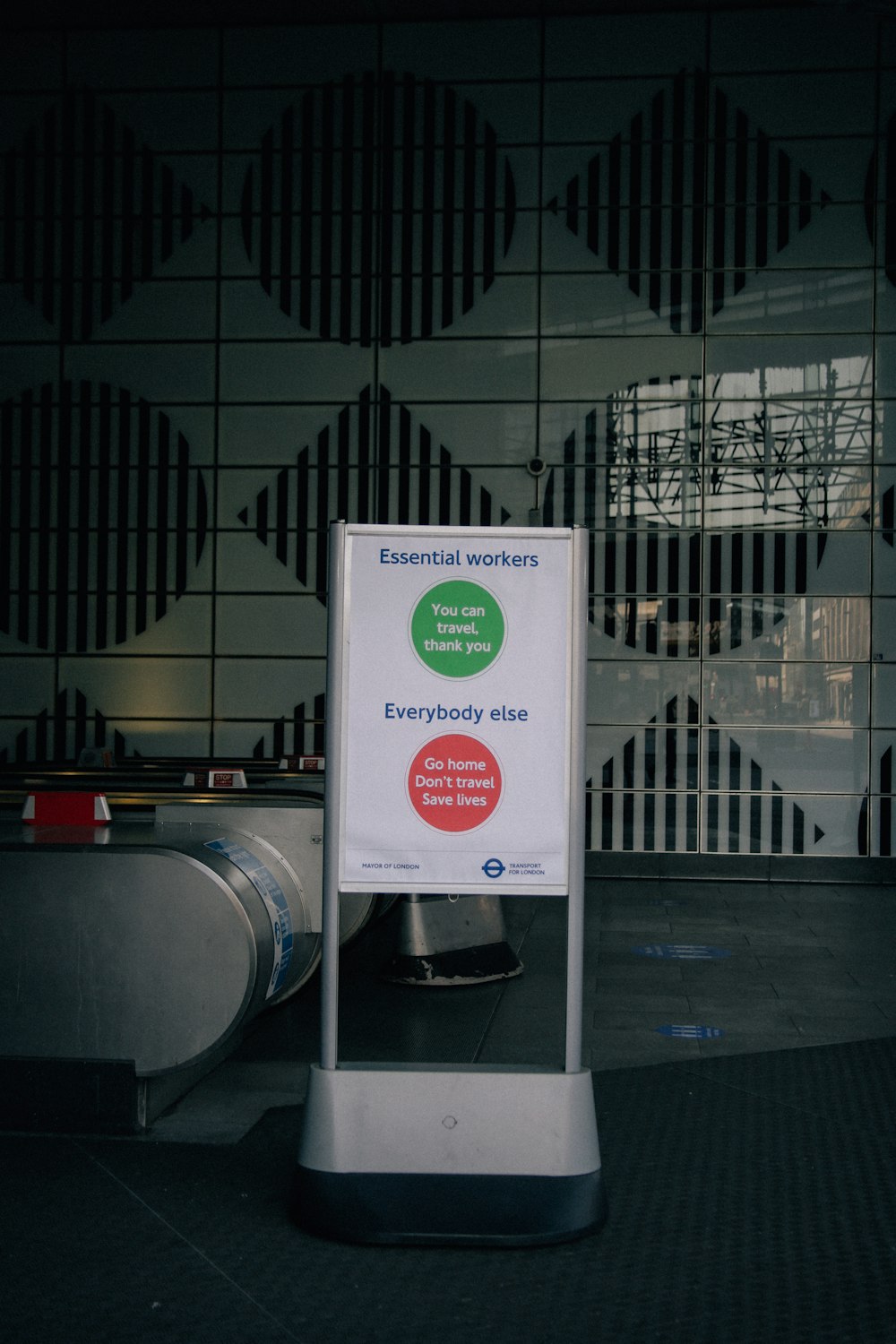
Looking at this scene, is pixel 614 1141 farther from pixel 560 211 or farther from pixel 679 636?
pixel 560 211

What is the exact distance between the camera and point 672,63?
11914 millimetres

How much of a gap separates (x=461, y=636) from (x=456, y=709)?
0.21 meters

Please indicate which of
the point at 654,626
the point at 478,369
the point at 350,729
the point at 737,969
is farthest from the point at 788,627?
the point at 350,729

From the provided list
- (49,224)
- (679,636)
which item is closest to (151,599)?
(49,224)

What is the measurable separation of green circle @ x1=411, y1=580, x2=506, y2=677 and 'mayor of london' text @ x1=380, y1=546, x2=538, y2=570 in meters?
0.09

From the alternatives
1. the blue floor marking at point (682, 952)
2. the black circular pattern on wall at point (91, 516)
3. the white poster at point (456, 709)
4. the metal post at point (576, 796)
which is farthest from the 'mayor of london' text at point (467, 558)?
the black circular pattern on wall at point (91, 516)

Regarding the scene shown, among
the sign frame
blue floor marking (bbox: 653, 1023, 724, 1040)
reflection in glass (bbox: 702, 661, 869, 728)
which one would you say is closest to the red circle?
the sign frame

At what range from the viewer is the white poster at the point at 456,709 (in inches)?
142

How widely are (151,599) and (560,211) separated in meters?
5.38

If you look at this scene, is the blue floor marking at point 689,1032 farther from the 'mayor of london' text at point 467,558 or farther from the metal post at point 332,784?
the 'mayor of london' text at point 467,558

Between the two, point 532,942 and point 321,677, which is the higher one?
point 321,677

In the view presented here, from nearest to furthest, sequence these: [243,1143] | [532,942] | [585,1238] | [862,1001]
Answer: [585,1238] < [243,1143] < [862,1001] < [532,942]

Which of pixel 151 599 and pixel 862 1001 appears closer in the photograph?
pixel 862 1001

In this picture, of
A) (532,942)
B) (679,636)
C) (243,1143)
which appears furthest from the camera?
(679,636)
